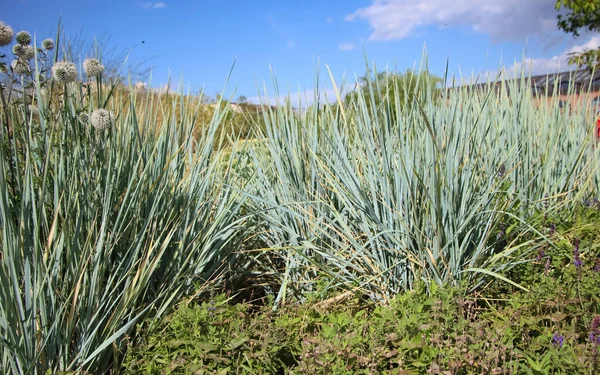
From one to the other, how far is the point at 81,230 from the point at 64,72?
1.88ft

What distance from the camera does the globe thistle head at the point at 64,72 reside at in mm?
1963

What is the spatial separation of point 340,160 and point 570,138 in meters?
1.97

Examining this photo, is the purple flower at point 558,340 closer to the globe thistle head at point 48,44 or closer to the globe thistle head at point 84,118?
the globe thistle head at point 84,118

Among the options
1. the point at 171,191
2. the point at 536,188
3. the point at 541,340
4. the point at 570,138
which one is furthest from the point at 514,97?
the point at 171,191

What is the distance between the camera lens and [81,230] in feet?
6.55

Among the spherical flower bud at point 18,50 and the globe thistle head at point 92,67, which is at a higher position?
the spherical flower bud at point 18,50

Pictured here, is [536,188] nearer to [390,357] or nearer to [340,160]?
[340,160]

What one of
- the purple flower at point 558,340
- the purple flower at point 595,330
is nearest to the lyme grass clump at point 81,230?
the purple flower at point 558,340

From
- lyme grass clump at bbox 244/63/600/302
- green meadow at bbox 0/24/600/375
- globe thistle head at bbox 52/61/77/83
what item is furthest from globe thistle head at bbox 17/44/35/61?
lyme grass clump at bbox 244/63/600/302

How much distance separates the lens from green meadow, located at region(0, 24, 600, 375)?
1.83 metres

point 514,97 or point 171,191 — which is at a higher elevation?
point 514,97

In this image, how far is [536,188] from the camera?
129 inches

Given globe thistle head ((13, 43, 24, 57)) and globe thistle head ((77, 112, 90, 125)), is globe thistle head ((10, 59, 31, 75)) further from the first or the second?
globe thistle head ((77, 112, 90, 125))

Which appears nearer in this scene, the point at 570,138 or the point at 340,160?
the point at 340,160
